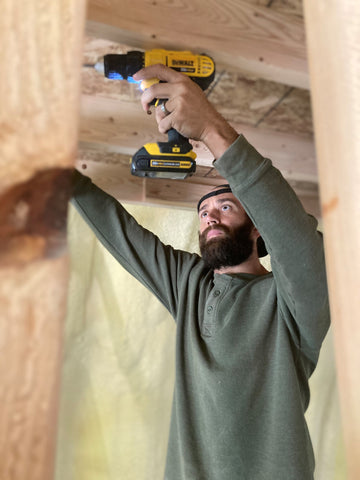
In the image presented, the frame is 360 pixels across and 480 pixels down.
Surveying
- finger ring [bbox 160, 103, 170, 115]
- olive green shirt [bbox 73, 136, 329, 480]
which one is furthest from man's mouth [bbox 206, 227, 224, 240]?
finger ring [bbox 160, 103, 170, 115]

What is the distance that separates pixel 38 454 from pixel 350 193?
236mm

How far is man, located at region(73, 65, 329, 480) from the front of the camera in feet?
2.56

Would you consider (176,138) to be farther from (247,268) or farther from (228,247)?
(247,268)

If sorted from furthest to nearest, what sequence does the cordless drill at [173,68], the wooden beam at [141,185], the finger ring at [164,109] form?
1. the wooden beam at [141,185]
2. the cordless drill at [173,68]
3. the finger ring at [164,109]

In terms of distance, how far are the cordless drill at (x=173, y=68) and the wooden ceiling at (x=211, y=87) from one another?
0.04 metres

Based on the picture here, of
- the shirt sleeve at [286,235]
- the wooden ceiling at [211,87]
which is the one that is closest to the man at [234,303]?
the shirt sleeve at [286,235]

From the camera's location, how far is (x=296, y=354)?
3.26 ft

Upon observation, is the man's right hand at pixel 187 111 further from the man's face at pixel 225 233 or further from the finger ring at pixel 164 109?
the man's face at pixel 225 233

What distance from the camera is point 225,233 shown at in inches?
45.8

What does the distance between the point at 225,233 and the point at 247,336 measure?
30 centimetres

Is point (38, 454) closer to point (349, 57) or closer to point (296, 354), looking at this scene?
point (349, 57)

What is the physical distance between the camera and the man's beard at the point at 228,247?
1.14 m

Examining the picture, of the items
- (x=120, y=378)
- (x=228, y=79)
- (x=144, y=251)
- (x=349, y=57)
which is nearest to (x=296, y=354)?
(x=144, y=251)

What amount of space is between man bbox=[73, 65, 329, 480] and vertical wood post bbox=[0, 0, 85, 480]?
477 mm
